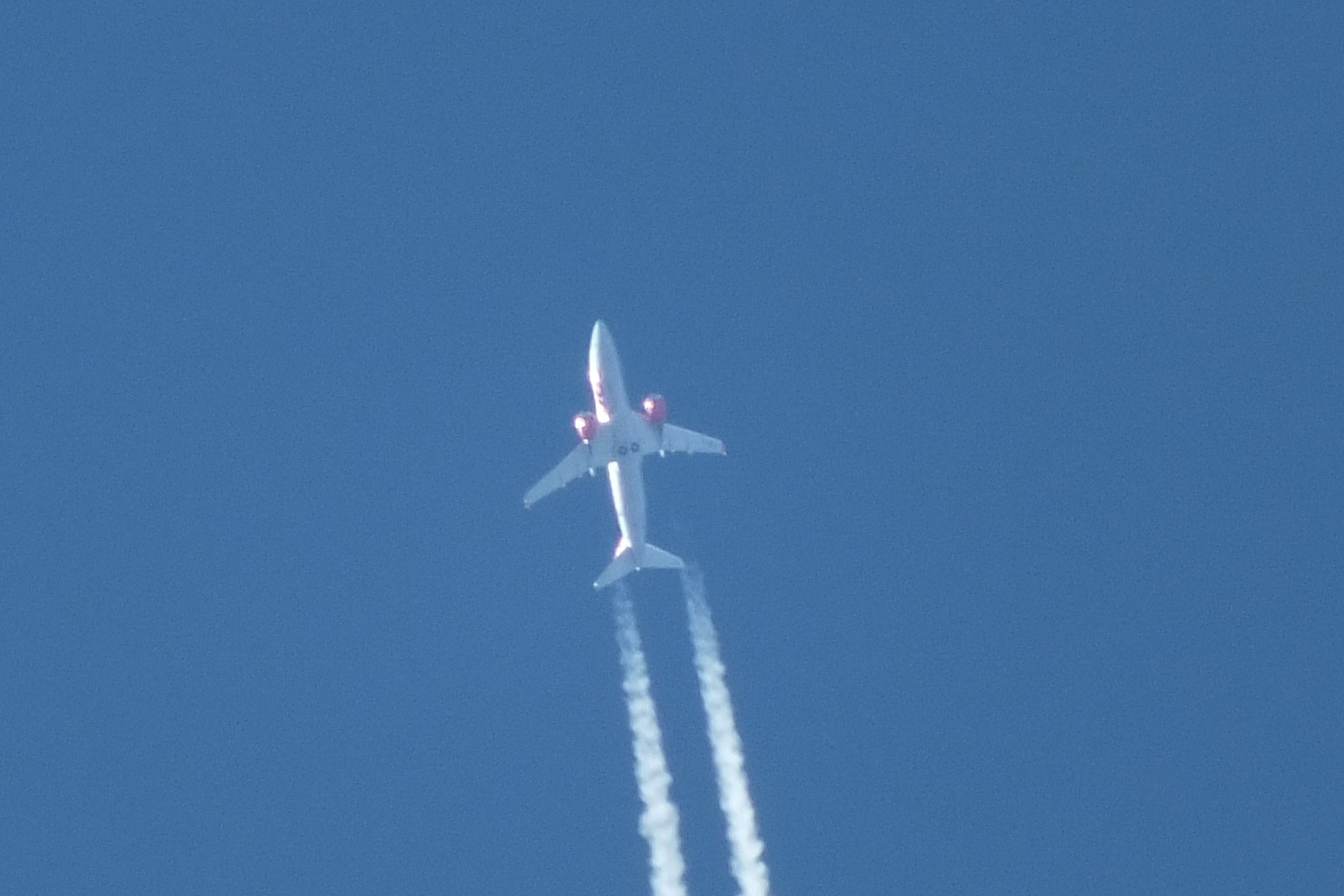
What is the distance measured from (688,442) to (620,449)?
378 centimetres

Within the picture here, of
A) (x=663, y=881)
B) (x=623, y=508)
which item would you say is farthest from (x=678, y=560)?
(x=663, y=881)

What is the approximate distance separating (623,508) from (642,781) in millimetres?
12513

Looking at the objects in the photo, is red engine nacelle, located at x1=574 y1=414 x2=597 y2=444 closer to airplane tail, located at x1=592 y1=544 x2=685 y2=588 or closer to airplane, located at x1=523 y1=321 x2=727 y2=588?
airplane, located at x1=523 y1=321 x2=727 y2=588

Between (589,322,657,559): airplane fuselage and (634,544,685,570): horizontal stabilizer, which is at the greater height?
(589,322,657,559): airplane fuselage

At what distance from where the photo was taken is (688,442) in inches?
4594

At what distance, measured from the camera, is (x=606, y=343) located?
375 ft

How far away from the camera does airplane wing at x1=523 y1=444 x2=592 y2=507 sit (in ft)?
378

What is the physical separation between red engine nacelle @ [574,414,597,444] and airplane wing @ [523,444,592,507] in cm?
57

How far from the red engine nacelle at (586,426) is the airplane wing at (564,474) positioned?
57cm

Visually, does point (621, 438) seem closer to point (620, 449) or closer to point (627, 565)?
point (620, 449)

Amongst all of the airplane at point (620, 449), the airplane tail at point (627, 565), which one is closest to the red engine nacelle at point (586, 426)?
the airplane at point (620, 449)

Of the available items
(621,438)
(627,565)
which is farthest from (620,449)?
(627,565)

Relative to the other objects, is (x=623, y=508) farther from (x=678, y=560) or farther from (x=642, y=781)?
(x=642, y=781)

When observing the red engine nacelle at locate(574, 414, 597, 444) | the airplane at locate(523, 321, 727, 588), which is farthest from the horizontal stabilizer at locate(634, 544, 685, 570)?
the red engine nacelle at locate(574, 414, 597, 444)
